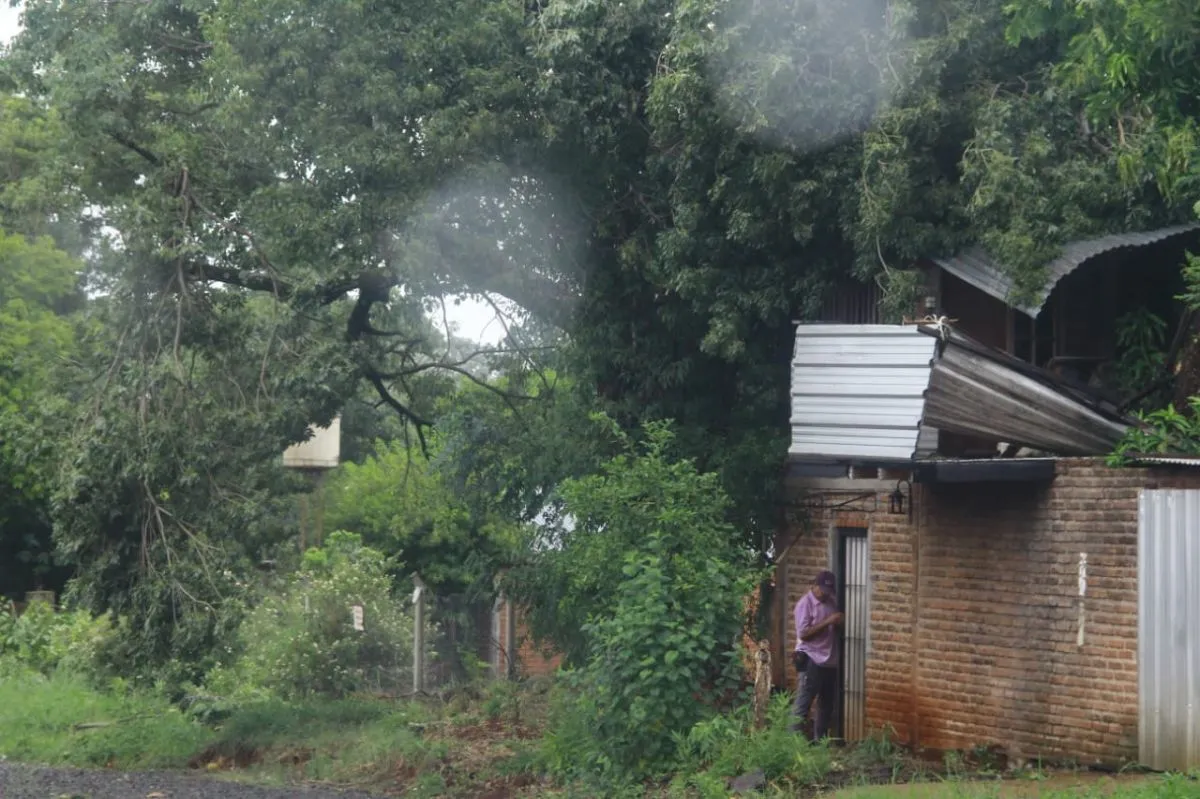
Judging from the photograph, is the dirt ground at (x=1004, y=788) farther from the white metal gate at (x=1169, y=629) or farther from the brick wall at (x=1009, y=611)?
the brick wall at (x=1009, y=611)

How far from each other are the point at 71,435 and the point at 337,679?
5796 millimetres

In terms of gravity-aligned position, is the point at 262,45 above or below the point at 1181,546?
above

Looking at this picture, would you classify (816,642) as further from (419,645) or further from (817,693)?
(419,645)

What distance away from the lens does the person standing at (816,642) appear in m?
13.7

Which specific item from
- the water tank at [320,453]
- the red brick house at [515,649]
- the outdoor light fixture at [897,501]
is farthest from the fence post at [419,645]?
the water tank at [320,453]

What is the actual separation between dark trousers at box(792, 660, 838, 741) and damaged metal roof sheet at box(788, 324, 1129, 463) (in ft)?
7.31

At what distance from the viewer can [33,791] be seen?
46.1 ft

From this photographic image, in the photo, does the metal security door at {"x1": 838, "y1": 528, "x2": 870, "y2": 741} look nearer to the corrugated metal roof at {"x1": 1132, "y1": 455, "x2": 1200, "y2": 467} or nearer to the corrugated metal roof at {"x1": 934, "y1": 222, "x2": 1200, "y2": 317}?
the corrugated metal roof at {"x1": 934, "y1": 222, "x2": 1200, "y2": 317}

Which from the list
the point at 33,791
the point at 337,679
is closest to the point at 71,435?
the point at 33,791

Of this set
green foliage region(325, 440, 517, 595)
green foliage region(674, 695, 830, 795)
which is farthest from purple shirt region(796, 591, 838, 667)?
green foliage region(325, 440, 517, 595)

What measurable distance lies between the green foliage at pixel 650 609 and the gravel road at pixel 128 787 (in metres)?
2.87

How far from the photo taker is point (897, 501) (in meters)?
13.9

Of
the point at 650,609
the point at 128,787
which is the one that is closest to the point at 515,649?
the point at 128,787

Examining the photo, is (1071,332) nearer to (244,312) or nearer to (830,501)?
(830,501)
